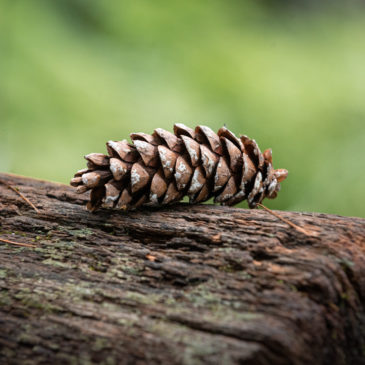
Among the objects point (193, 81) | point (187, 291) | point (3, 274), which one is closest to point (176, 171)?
point (187, 291)

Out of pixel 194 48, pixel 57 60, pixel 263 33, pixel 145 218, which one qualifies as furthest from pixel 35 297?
pixel 263 33

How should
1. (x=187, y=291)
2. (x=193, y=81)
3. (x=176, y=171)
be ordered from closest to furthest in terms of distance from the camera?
(x=187, y=291)
(x=176, y=171)
(x=193, y=81)

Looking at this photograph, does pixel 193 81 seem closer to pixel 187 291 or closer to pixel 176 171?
pixel 176 171

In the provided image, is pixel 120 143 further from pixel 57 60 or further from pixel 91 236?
pixel 57 60

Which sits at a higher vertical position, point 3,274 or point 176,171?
point 176,171

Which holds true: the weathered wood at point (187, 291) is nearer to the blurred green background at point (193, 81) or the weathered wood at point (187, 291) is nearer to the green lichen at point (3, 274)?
the green lichen at point (3, 274)

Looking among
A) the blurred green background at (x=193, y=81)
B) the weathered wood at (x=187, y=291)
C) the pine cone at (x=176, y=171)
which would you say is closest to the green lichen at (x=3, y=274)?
the weathered wood at (x=187, y=291)

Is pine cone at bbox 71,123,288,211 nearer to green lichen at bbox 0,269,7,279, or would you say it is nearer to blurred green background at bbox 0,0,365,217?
green lichen at bbox 0,269,7,279
